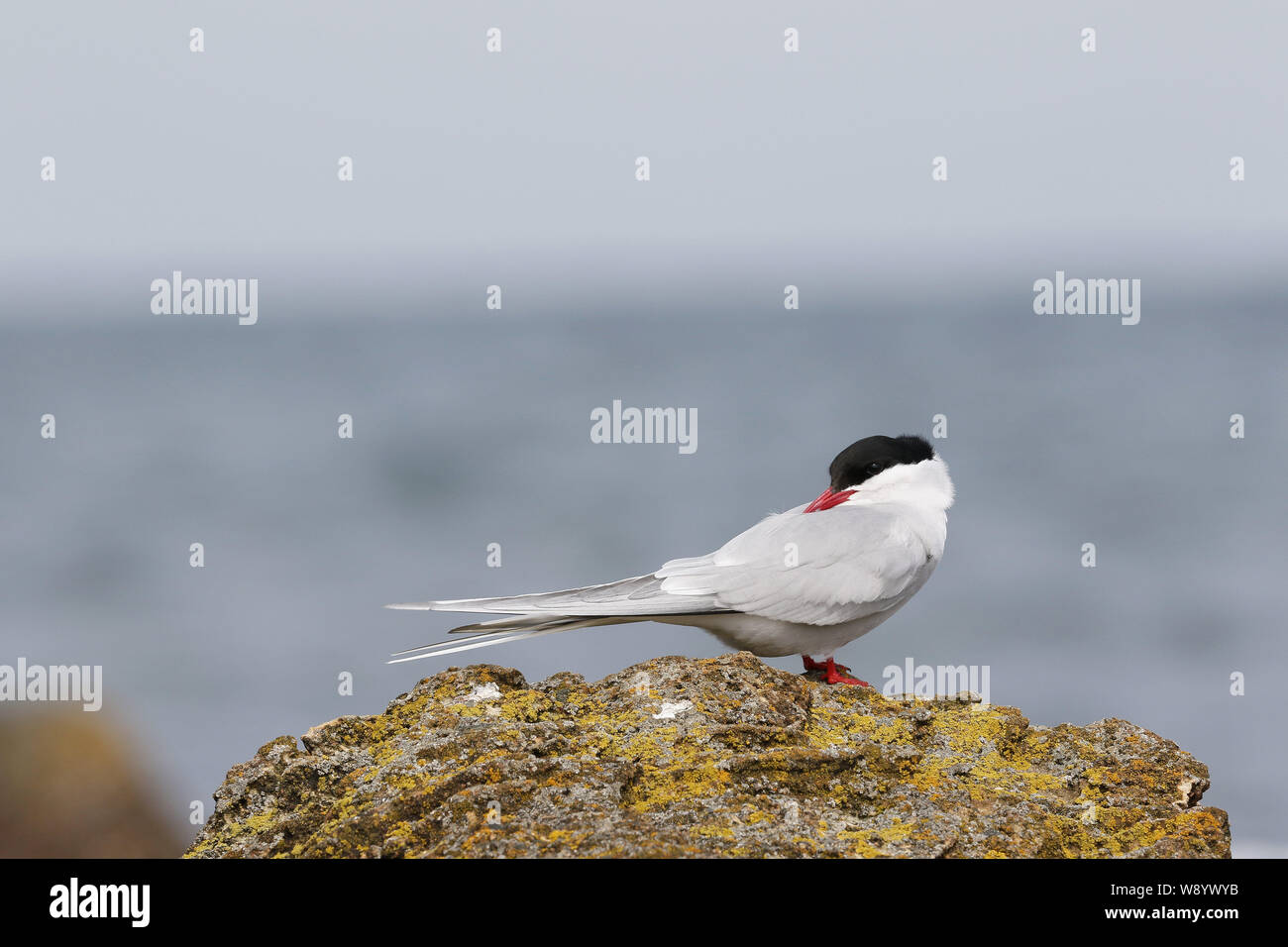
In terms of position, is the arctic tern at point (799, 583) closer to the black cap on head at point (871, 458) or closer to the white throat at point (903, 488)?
the white throat at point (903, 488)

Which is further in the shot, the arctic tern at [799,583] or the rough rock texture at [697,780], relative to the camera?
the arctic tern at [799,583]

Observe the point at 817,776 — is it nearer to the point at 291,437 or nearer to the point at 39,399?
the point at 291,437

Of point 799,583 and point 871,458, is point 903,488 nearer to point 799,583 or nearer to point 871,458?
point 871,458

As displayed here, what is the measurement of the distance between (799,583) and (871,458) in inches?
47.2

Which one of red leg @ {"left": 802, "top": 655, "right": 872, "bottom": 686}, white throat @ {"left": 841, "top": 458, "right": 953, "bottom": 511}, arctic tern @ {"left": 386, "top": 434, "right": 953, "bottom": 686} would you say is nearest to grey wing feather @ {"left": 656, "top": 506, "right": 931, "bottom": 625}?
arctic tern @ {"left": 386, "top": 434, "right": 953, "bottom": 686}

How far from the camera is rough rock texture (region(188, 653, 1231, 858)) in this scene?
2559 mm

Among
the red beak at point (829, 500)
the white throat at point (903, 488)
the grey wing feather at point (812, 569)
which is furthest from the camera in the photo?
the white throat at point (903, 488)

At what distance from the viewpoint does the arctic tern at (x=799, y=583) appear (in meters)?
4.92

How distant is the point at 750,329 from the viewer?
188ft

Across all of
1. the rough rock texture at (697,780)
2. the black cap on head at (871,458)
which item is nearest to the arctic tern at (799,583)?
the black cap on head at (871,458)

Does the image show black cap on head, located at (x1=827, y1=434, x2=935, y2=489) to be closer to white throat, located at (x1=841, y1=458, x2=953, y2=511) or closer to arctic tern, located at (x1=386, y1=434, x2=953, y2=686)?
white throat, located at (x1=841, y1=458, x2=953, y2=511)

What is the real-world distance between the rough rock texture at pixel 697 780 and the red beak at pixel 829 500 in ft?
7.87

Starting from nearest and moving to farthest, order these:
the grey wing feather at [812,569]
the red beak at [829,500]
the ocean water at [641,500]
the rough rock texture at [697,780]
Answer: the rough rock texture at [697,780], the grey wing feather at [812,569], the red beak at [829,500], the ocean water at [641,500]
